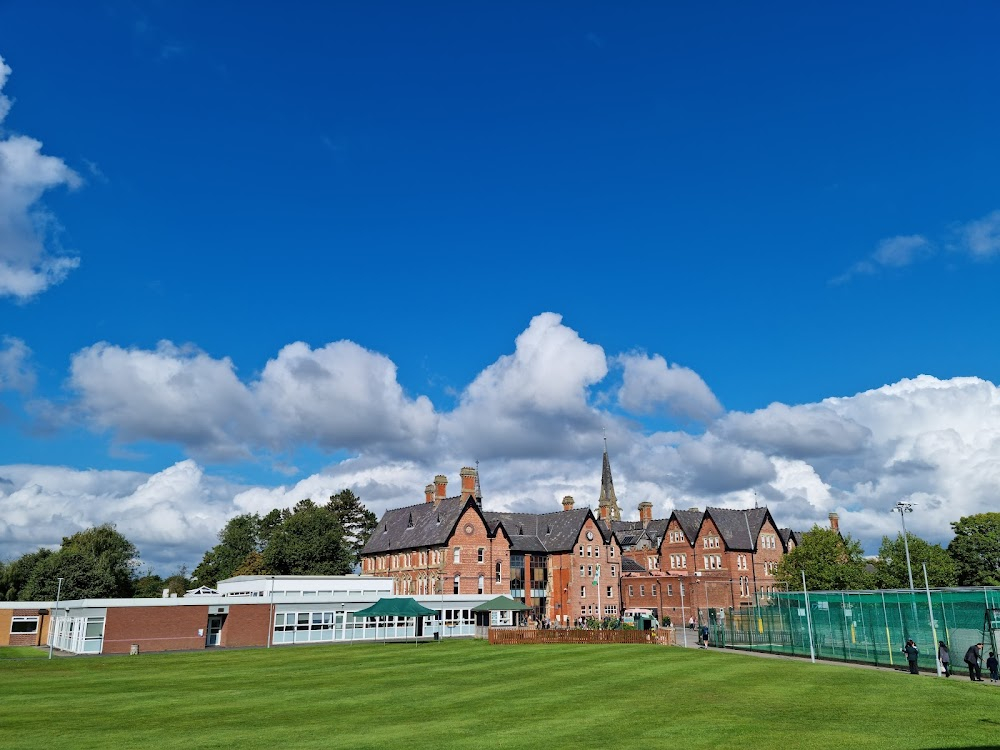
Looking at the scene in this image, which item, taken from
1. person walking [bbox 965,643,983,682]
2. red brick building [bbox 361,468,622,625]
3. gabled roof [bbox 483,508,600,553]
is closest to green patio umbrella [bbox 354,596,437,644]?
red brick building [bbox 361,468,622,625]

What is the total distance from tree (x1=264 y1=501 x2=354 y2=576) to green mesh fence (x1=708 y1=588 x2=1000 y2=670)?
191 ft

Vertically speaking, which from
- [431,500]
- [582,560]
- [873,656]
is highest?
[431,500]

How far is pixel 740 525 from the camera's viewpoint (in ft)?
308

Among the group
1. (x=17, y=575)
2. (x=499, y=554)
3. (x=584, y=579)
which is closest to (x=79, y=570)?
(x=17, y=575)

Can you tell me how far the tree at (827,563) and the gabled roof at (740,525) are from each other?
13707 millimetres

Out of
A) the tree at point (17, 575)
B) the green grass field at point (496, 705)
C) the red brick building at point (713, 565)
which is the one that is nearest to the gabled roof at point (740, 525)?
the red brick building at point (713, 565)

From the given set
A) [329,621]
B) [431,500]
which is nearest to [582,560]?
[431,500]

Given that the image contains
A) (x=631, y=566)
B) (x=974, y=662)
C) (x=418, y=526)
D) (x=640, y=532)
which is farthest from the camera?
(x=640, y=532)

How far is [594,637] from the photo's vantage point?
5272 cm

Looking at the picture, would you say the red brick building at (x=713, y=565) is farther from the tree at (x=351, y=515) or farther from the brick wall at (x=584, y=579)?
the tree at (x=351, y=515)

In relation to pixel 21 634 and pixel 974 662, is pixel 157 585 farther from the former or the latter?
pixel 974 662

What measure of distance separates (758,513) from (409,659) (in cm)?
6208

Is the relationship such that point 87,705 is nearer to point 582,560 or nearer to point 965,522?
point 582,560

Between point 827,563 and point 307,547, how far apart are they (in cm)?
5979
